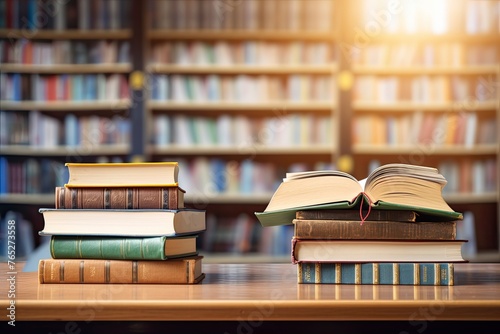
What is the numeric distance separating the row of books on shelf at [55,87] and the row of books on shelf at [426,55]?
1.47 metres

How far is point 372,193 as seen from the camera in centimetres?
97

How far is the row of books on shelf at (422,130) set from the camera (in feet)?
12.1

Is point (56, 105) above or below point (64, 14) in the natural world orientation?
below

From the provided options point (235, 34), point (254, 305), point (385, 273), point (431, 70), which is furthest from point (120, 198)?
point (431, 70)

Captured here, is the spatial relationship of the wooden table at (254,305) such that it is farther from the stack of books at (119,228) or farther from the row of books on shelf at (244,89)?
the row of books on shelf at (244,89)

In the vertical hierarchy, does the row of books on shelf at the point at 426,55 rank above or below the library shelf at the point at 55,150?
above

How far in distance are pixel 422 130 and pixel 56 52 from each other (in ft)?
7.35

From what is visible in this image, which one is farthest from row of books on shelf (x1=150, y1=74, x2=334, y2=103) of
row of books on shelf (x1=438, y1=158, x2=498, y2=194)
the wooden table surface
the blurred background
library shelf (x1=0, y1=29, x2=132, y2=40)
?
the wooden table surface

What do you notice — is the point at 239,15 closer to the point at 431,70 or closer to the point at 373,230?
the point at 431,70

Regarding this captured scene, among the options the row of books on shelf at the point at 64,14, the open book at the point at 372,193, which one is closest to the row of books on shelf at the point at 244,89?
the row of books on shelf at the point at 64,14

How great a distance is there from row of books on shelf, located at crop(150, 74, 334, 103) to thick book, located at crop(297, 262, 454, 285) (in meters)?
2.80

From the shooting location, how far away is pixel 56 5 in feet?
12.2
